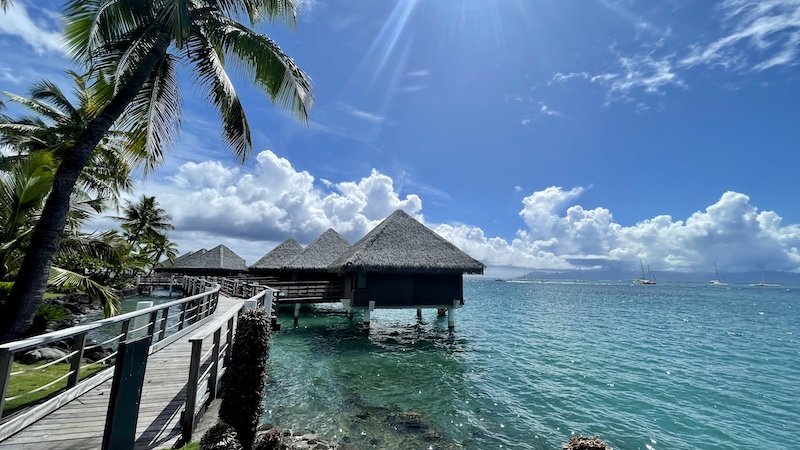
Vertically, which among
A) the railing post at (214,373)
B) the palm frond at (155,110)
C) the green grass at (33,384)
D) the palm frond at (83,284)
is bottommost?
the green grass at (33,384)

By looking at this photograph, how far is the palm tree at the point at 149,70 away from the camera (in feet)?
18.3

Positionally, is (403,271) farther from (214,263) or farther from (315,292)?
(214,263)

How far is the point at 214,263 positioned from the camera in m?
33.9

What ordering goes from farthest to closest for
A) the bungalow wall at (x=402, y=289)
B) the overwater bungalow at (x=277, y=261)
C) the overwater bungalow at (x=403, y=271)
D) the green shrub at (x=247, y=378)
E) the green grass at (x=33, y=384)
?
the overwater bungalow at (x=277, y=261)
the bungalow wall at (x=402, y=289)
the overwater bungalow at (x=403, y=271)
the green grass at (x=33, y=384)
the green shrub at (x=247, y=378)

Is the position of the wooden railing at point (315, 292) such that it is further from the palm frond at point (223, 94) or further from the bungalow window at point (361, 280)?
the palm frond at point (223, 94)

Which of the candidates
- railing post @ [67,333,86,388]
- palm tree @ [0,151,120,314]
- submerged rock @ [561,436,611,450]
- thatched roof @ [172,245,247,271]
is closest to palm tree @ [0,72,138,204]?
palm tree @ [0,151,120,314]

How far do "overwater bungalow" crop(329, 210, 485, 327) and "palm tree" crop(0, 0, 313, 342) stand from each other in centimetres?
962

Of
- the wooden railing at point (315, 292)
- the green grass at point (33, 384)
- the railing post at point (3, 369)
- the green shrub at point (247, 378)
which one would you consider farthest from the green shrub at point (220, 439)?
the wooden railing at point (315, 292)

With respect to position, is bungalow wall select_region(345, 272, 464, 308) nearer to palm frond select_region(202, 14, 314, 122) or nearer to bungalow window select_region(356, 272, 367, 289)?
bungalow window select_region(356, 272, 367, 289)

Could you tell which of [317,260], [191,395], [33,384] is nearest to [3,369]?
[191,395]

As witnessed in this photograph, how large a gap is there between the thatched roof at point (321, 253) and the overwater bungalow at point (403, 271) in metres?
5.67

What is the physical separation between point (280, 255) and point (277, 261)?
0.82 meters

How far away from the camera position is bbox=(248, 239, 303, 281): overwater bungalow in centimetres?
2514

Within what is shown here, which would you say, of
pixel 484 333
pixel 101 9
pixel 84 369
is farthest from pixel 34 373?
pixel 484 333
